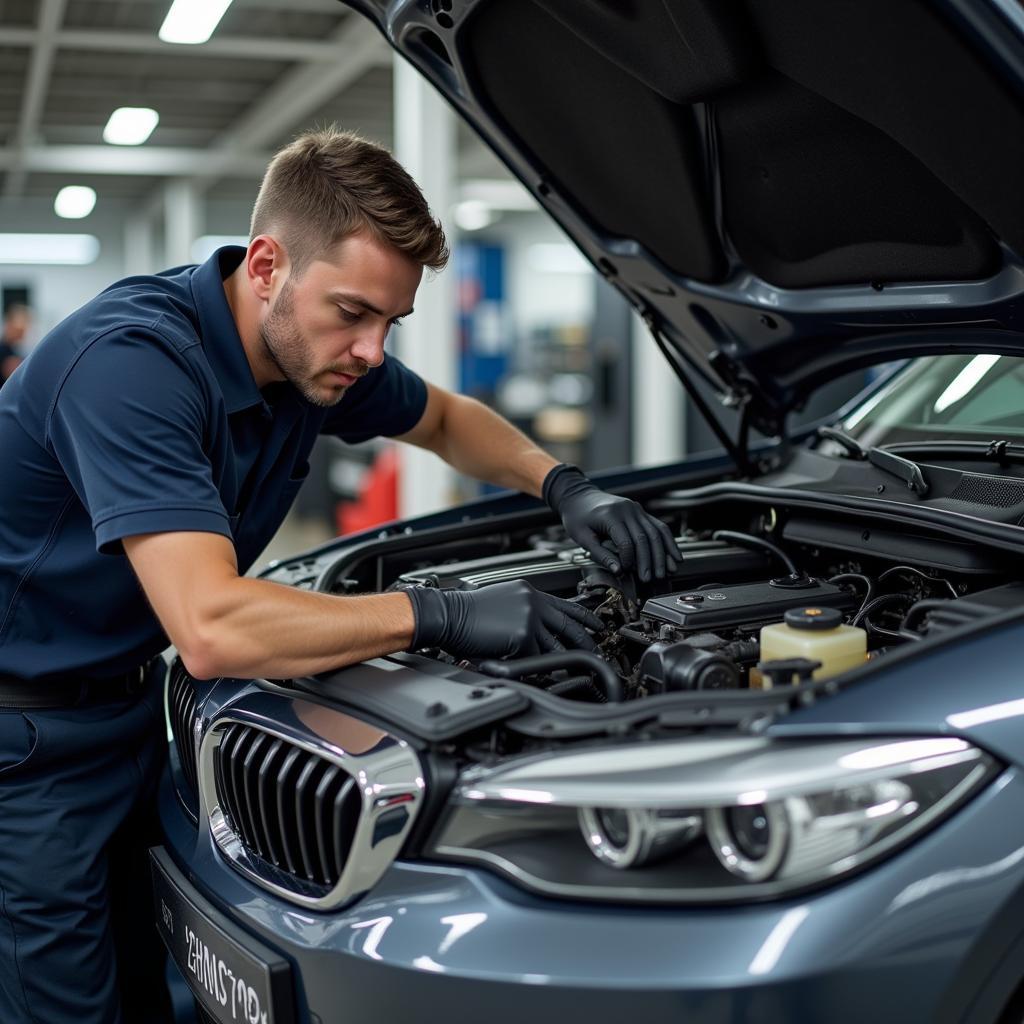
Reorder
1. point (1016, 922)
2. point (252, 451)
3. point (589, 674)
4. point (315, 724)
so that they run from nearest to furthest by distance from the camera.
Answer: point (1016, 922), point (315, 724), point (589, 674), point (252, 451)

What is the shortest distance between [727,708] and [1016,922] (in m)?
0.34

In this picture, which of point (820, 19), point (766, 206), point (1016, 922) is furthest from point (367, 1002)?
point (766, 206)

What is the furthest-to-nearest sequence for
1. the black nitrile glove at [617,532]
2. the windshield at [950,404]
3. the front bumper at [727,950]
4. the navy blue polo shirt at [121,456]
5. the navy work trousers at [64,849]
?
1. the windshield at [950,404]
2. the black nitrile glove at [617,532]
3. the navy work trousers at [64,849]
4. the navy blue polo shirt at [121,456]
5. the front bumper at [727,950]

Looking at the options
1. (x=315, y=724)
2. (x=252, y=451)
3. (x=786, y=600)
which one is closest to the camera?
(x=315, y=724)

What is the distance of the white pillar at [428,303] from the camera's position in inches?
213

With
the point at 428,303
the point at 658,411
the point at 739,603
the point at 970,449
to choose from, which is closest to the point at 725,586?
the point at 739,603

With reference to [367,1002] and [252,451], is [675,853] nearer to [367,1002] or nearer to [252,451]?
[367,1002]

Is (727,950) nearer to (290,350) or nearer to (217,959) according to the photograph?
(217,959)

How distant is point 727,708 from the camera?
1.20m

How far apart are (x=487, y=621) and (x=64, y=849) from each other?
2.33 feet

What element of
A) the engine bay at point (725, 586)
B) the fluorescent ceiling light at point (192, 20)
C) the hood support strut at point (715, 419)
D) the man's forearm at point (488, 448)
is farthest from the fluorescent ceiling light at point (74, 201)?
the engine bay at point (725, 586)

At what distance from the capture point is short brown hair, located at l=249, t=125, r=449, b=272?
5.44ft

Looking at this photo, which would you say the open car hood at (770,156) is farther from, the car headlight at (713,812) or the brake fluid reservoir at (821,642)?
the car headlight at (713,812)

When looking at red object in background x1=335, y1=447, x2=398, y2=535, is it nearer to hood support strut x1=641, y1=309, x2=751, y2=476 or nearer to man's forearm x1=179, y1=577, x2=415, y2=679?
hood support strut x1=641, y1=309, x2=751, y2=476
